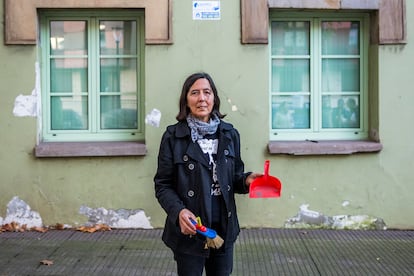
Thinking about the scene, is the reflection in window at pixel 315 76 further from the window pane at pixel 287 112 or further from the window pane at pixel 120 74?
the window pane at pixel 120 74

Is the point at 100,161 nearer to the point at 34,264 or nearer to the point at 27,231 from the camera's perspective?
the point at 27,231

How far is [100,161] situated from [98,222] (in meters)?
0.75

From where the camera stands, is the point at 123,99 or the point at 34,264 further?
the point at 123,99

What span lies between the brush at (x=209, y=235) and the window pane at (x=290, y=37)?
4380mm

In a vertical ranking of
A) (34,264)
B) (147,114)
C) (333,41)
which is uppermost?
(333,41)

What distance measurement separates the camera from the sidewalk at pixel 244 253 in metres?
5.39

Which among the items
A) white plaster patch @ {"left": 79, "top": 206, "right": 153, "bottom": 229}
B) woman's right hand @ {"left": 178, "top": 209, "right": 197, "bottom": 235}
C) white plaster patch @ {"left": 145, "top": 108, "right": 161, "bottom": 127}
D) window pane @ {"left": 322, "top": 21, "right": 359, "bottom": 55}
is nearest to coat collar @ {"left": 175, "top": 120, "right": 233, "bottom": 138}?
woman's right hand @ {"left": 178, "top": 209, "right": 197, "bottom": 235}

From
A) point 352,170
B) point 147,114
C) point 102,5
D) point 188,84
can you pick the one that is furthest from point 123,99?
point 188,84

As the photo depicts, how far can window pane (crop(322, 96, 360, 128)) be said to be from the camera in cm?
723

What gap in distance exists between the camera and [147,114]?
22.2ft

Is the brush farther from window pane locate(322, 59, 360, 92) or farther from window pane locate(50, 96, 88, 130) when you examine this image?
window pane locate(322, 59, 360, 92)

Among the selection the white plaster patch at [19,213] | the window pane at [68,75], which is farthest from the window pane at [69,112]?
the white plaster patch at [19,213]

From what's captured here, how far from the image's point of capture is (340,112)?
23.7 feet

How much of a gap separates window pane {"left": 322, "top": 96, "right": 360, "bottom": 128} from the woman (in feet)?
13.3
